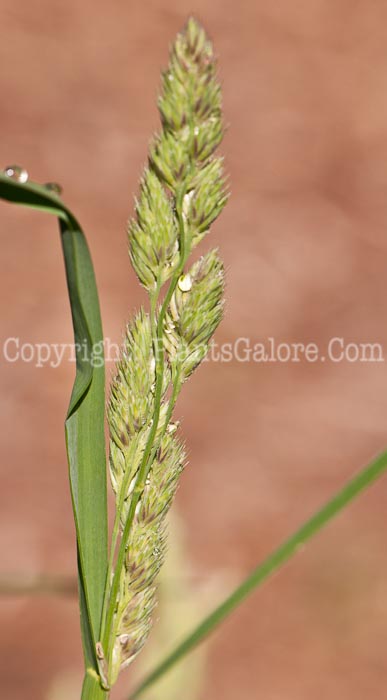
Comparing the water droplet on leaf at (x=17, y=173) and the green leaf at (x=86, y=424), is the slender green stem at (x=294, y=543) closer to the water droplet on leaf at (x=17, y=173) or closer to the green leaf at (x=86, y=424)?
the green leaf at (x=86, y=424)

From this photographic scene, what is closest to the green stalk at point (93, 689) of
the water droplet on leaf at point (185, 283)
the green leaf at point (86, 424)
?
the green leaf at point (86, 424)

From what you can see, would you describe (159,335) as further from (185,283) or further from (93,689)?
(93,689)

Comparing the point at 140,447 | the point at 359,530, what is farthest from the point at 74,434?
the point at 359,530

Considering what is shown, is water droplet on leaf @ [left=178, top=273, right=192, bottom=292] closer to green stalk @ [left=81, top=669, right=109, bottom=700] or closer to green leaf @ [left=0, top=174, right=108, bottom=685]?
green leaf @ [left=0, top=174, right=108, bottom=685]

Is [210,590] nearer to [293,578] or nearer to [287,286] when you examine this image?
[293,578]

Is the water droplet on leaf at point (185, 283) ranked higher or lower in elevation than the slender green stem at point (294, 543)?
higher

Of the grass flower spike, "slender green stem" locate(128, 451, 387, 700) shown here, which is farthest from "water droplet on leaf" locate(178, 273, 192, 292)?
"slender green stem" locate(128, 451, 387, 700)
